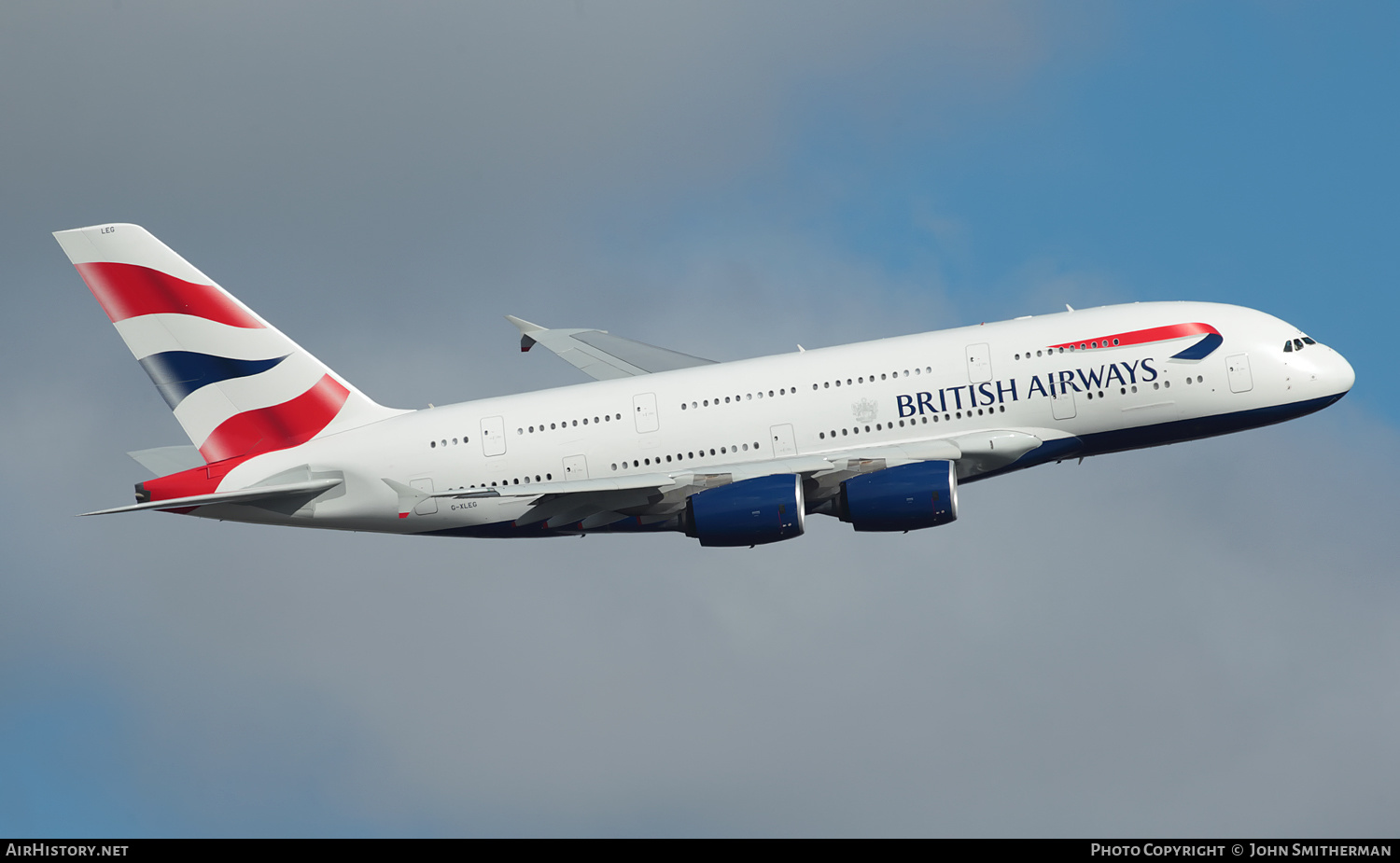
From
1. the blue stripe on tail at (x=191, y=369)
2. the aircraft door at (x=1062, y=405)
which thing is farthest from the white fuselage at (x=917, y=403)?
the blue stripe on tail at (x=191, y=369)

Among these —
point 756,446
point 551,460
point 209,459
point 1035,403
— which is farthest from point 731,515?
point 209,459

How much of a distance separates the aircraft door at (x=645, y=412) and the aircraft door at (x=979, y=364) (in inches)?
435

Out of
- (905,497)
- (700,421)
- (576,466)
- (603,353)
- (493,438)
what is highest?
(603,353)

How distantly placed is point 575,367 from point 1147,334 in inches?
928

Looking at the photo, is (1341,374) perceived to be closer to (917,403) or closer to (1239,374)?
(1239,374)

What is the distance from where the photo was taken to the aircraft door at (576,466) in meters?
57.3

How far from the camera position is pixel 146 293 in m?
59.6

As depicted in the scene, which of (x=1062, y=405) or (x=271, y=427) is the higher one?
(x=271, y=427)

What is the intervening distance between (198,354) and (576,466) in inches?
588

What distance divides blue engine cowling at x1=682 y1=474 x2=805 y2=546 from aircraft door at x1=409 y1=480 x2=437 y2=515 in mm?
10284

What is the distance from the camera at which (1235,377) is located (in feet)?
185

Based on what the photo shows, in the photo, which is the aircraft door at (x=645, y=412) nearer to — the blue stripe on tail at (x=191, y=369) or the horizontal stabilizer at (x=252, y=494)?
the horizontal stabilizer at (x=252, y=494)

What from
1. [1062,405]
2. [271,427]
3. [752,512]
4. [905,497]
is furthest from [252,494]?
[1062,405]

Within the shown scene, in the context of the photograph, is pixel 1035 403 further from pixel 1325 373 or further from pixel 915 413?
pixel 1325 373
